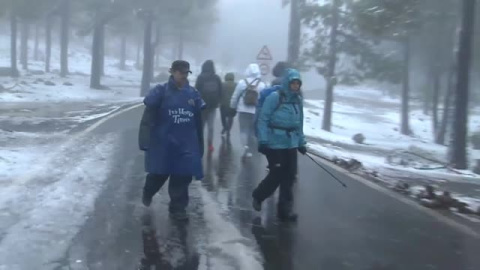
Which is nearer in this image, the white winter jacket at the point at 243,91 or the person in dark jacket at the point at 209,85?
the white winter jacket at the point at 243,91

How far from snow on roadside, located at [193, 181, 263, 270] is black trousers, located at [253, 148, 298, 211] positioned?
0.66 meters

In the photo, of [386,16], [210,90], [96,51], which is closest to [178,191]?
[210,90]

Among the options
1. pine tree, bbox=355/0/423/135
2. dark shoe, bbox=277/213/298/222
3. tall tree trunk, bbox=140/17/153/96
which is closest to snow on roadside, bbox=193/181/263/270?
dark shoe, bbox=277/213/298/222

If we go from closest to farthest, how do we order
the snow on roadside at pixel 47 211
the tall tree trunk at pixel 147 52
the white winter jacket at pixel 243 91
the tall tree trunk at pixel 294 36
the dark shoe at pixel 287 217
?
the snow on roadside at pixel 47 211
the dark shoe at pixel 287 217
the white winter jacket at pixel 243 91
the tall tree trunk at pixel 294 36
the tall tree trunk at pixel 147 52

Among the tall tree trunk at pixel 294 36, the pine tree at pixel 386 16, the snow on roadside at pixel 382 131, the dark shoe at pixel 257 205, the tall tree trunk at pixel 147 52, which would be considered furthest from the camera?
the tall tree trunk at pixel 147 52

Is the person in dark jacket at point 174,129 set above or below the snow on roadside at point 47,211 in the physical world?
above

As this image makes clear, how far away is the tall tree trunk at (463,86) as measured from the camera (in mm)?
15430

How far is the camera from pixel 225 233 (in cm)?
726

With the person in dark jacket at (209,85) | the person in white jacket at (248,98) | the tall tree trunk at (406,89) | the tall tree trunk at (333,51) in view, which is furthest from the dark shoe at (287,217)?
the tall tree trunk at (406,89)

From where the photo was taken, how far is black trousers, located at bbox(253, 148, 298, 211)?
782 cm

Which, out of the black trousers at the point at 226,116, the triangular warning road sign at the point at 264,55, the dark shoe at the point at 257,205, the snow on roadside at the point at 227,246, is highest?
the triangular warning road sign at the point at 264,55

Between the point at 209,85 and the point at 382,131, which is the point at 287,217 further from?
the point at 382,131

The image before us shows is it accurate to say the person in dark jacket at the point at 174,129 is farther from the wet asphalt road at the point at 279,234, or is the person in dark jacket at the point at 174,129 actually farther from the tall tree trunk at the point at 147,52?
the tall tree trunk at the point at 147,52

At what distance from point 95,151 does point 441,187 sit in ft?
21.2
